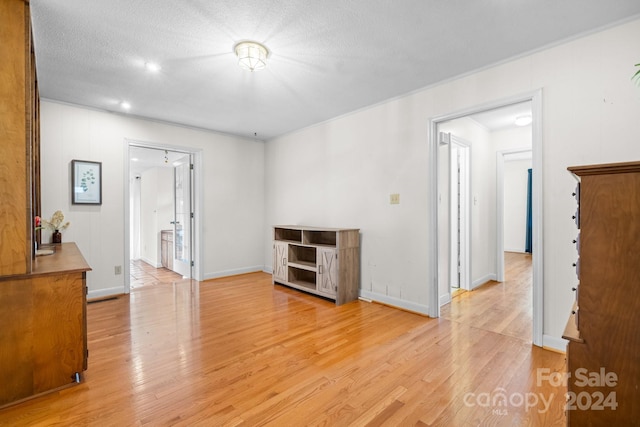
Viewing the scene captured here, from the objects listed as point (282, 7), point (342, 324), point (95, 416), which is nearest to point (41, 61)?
point (282, 7)

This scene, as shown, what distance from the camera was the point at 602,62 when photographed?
2.18 m

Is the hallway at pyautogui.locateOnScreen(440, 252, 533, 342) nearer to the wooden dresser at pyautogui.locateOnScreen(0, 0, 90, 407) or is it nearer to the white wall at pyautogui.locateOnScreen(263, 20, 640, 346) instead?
the white wall at pyautogui.locateOnScreen(263, 20, 640, 346)

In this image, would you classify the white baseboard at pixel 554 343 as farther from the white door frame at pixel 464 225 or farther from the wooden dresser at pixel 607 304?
the white door frame at pixel 464 225

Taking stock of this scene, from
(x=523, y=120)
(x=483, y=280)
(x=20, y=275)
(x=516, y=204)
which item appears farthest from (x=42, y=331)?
(x=516, y=204)

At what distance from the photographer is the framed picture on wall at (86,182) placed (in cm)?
367

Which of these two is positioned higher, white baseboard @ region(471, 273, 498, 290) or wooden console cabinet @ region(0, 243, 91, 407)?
wooden console cabinet @ region(0, 243, 91, 407)

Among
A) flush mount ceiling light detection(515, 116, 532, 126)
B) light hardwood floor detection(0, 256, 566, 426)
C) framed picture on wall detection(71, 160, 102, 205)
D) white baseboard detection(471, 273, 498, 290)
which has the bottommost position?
light hardwood floor detection(0, 256, 566, 426)

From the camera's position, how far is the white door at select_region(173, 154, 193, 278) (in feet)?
16.4

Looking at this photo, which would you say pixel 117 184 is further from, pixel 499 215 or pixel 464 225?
pixel 499 215

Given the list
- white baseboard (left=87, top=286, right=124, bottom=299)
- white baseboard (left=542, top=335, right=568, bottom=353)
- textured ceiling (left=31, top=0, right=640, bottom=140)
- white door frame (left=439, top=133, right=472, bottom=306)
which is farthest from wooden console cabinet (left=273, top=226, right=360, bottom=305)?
white baseboard (left=87, top=286, right=124, bottom=299)

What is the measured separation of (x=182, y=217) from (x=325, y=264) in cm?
304

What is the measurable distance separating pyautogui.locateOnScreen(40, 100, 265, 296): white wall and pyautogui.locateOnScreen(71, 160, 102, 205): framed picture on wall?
→ 0.20 ft

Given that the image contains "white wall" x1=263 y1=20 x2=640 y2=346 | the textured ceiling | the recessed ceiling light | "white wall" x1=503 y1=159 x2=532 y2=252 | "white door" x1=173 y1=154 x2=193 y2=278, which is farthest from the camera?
"white wall" x1=503 y1=159 x2=532 y2=252

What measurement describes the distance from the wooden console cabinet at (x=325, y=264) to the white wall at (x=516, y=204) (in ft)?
20.9
